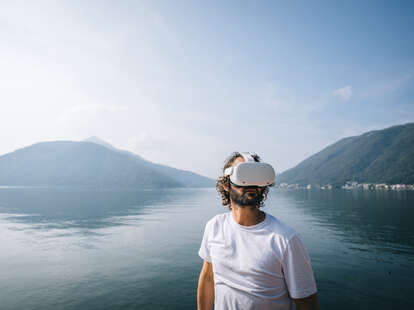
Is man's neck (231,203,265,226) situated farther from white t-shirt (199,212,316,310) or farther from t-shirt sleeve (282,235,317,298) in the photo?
t-shirt sleeve (282,235,317,298)

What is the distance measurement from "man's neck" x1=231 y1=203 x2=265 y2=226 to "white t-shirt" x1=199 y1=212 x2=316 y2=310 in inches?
2.5

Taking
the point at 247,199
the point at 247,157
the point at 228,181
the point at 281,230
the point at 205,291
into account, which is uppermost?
the point at 247,157

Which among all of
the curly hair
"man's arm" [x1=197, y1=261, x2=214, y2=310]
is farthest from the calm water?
the curly hair

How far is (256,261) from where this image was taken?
2285mm


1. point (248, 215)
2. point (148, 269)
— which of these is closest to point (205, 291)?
point (248, 215)

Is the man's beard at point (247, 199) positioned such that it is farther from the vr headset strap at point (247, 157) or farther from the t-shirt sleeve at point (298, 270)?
the t-shirt sleeve at point (298, 270)

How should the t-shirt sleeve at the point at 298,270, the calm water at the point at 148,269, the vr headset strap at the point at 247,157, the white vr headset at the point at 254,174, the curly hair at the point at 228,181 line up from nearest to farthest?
the t-shirt sleeve at the point at 298,270 < the white vr headset at the point at 254,174 < the vr headset strap at the point at 247,157 < the curly hair at the point at 228,181 < the calm water at the point at 148,269

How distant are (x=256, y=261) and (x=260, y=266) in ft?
0.19

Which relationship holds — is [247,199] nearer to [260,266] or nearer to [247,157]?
[247,157]

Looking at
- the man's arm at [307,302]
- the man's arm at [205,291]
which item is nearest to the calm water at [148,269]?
the man's arm at [205,291]

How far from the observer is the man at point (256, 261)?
2119 mm

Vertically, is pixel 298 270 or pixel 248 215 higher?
pixel 248 215

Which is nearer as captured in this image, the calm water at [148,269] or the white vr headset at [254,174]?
the white vr headset at [254,174]

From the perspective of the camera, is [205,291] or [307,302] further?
[205,291]
